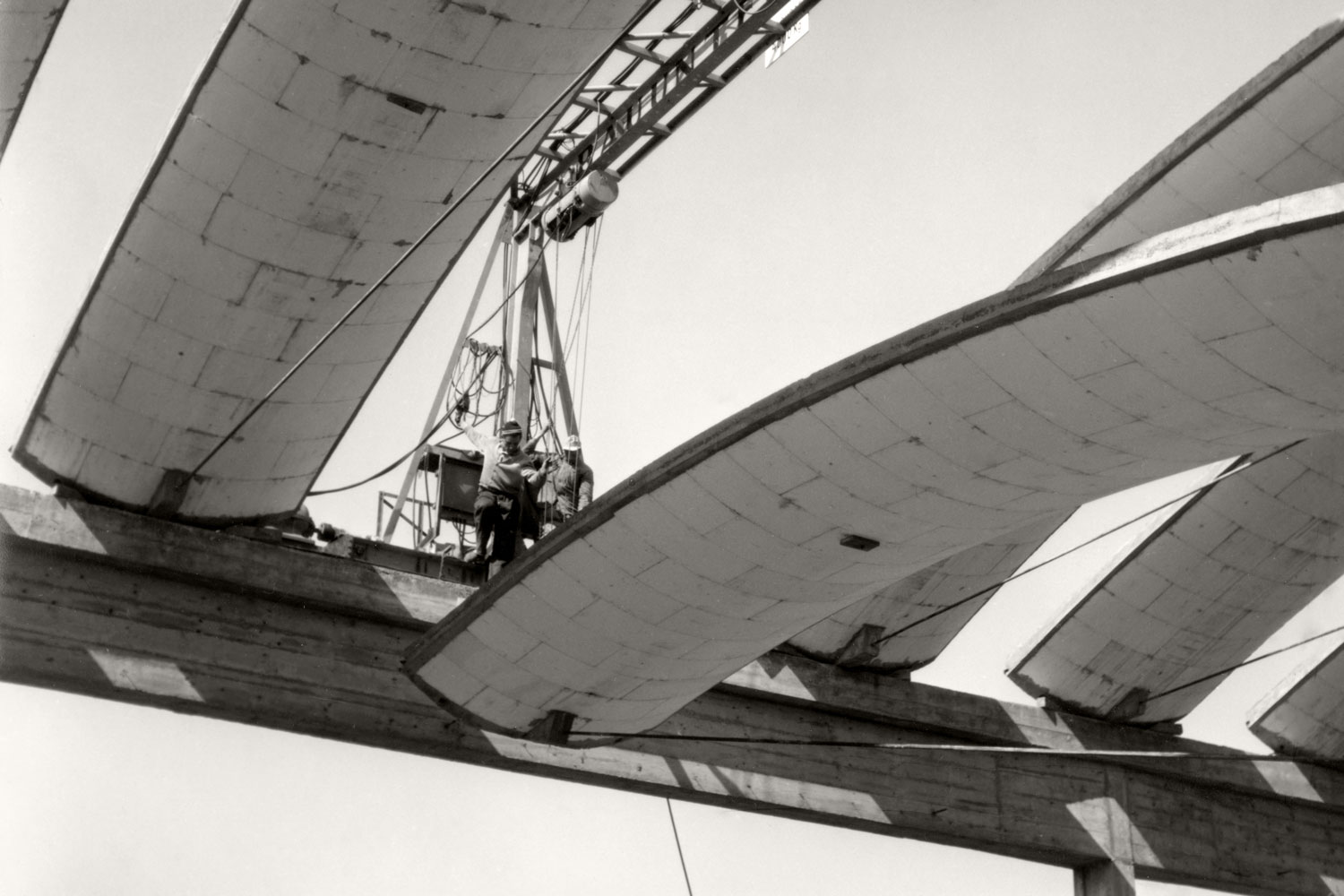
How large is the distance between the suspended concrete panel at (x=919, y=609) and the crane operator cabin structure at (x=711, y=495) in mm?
42

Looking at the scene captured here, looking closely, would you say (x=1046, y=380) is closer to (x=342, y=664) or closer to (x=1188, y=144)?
(x=1188, y=144)

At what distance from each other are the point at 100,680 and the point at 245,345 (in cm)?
270

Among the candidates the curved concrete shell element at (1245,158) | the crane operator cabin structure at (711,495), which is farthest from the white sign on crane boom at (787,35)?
the curved concrete shell element at (1245,158)

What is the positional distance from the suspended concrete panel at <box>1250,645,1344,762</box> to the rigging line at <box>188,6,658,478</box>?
995 cm

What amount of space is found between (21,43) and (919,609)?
8.73 m

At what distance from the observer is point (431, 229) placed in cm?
1198

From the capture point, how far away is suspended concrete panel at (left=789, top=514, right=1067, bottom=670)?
15.5 meters

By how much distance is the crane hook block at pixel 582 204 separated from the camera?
17.6 metres

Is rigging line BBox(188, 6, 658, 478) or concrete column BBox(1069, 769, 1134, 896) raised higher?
A: rigging line BBox(188, 6, 658, 478)

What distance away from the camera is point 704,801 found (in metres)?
15.3

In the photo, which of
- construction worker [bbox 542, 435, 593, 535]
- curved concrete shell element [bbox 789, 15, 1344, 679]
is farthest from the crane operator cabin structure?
construction worker [bbox 542, 435, 593, 535]

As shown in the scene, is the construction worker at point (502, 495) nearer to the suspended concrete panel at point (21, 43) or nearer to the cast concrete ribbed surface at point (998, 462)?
the cast concrete ribbed surface at point (998, 462)

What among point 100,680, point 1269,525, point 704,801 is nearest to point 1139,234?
point 1269,525

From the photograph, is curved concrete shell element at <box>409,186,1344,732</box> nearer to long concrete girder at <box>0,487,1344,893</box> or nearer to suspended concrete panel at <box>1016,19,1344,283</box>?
long concrete girder at <box>0,487,1344,893</box>
